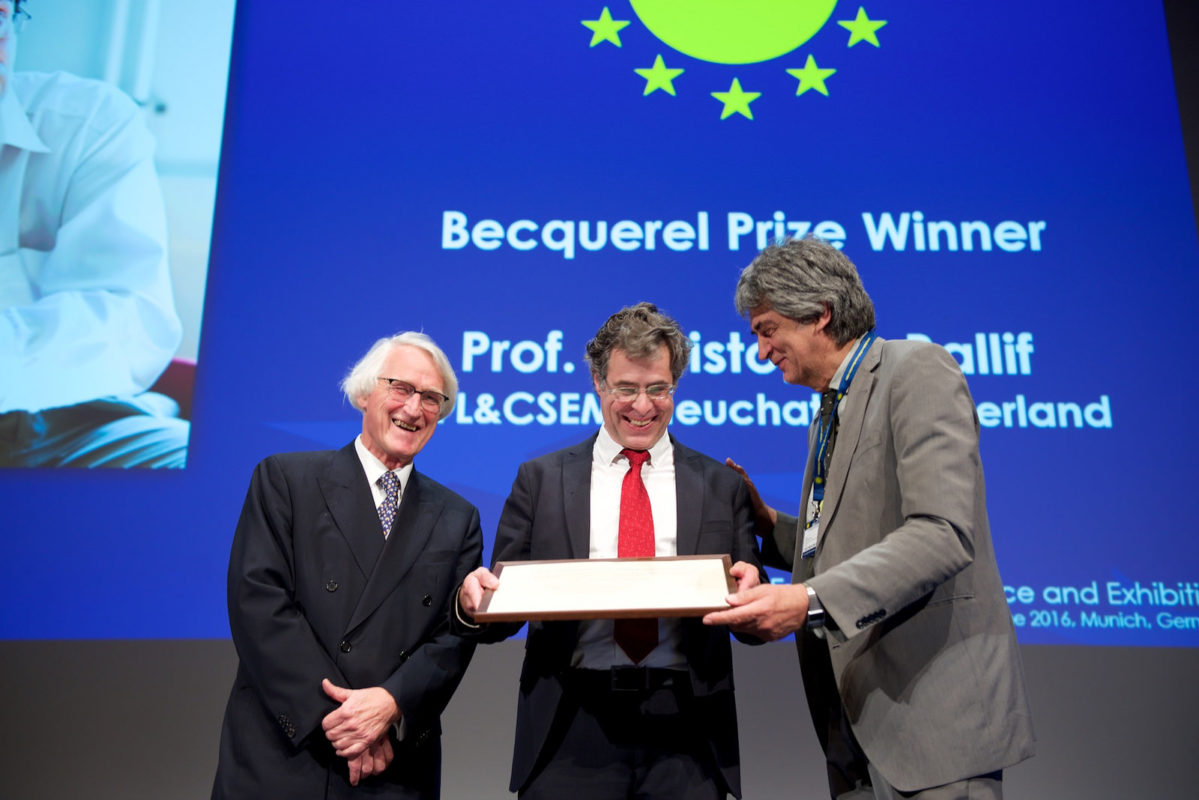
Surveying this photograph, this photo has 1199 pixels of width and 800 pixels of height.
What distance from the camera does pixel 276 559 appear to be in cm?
208

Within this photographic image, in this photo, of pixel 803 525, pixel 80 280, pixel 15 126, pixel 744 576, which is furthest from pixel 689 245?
pixel 15 126

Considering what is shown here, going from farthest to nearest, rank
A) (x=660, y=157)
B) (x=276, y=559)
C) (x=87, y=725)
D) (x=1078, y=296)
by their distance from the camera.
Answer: (x=660, y=157) < (x=1078, y=296) < (x=87, y=725) < (x=276, y=559)

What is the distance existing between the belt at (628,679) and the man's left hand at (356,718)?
424 millimetres

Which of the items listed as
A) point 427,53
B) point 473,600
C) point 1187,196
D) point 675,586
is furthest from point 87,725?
point 1187,196

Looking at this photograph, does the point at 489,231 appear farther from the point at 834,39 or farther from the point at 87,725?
the point at 87,725

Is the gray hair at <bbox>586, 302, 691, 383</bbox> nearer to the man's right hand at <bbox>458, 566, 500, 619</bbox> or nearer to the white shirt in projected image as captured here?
the man's right hand at <bbox>458, 566, 500, 619</bbox>

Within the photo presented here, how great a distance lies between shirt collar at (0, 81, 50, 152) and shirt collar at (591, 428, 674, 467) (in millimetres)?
3027

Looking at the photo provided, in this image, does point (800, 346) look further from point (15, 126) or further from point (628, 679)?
point (15, 126)

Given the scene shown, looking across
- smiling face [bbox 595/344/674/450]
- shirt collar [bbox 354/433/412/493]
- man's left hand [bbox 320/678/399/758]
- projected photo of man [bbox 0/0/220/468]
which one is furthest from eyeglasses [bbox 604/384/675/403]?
projected photo of man [bbox 0/0/220/468]

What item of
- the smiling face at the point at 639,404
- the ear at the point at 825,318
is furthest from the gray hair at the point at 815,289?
the smiling face at the point at 639,404

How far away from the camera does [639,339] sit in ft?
7.30

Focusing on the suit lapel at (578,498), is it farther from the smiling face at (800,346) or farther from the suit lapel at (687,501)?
the smiling face at (800,346)

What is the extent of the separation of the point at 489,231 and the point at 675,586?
2.36 m

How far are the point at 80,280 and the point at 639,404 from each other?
2.70 meters
